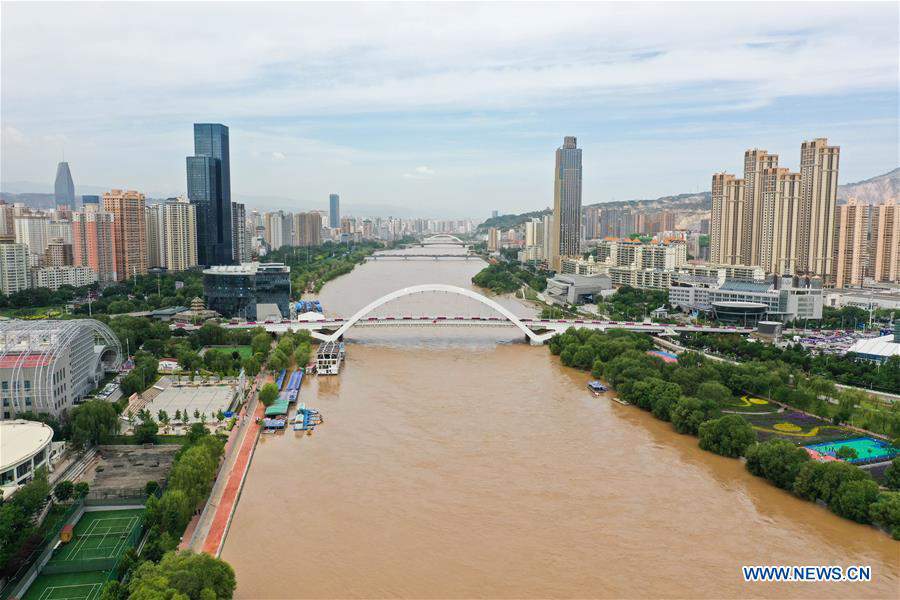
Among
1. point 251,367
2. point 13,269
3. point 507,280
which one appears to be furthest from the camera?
point 507,280

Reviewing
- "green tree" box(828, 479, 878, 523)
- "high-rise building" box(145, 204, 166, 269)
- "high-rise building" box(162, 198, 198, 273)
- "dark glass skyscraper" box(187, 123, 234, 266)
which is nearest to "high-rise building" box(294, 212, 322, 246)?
"dark glass skyscraper" box(187, 123, 234, 266)

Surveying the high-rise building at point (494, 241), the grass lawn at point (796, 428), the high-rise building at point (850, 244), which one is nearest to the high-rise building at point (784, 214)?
the high-rise building at point (850, 244)

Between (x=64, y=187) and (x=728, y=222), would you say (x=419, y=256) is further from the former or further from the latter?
(x=64, y=187)

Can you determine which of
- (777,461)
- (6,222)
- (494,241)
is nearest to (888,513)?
(777,461)

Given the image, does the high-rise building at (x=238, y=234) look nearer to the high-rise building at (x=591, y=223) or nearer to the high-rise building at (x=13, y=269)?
the high-rise building at (x=13, y=269)

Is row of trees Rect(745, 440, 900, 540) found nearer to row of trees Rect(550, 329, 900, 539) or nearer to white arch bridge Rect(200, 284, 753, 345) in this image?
row of trees Rect(550, 329, 900, 539)

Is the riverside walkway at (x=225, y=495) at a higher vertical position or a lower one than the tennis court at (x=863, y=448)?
lower
